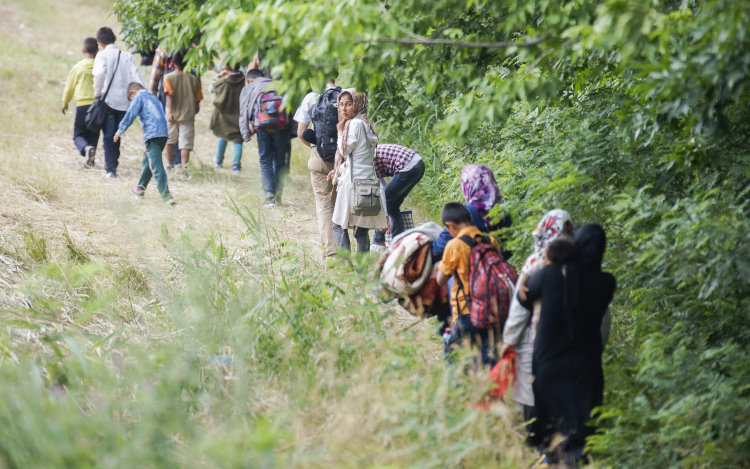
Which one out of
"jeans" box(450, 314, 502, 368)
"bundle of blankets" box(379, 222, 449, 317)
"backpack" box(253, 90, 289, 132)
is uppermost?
"backpack" box(253, 90, 289, 132)

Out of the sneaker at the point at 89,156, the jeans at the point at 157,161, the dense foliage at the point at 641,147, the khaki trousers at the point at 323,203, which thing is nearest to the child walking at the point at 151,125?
the jeans at the point at 157,161

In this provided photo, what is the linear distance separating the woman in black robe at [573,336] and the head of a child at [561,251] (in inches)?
1.3

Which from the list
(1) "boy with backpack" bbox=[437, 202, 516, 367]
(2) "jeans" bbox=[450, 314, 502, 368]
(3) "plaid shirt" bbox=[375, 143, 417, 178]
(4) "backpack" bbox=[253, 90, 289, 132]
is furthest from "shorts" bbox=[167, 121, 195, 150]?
(2) "jeans" bbox=[450, 314, 502, 368]

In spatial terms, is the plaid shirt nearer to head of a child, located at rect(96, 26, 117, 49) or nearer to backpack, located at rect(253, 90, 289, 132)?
backpack, located at rect(253, 90, 289, 132)

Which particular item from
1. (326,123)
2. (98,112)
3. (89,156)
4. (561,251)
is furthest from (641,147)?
(89,156)

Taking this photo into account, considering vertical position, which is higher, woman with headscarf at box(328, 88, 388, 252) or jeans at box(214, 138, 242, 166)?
woman with headscarf at box(328, 88, 388, 252)

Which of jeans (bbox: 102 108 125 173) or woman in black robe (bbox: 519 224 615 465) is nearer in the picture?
woman in black robe (bbox: 519 224 615 465)

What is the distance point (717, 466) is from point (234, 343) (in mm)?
2666

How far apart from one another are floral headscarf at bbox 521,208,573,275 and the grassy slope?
2.56 ft

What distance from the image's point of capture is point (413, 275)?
4328 mm

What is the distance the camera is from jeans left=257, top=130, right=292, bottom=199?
337 inches

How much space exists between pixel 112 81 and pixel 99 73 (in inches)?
7.3

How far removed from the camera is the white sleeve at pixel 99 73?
29.5 feet

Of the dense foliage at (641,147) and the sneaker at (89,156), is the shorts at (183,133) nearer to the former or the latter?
the sneaker at (89,156)
